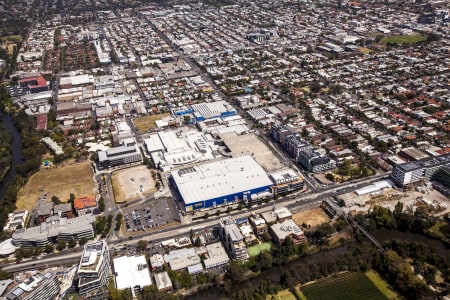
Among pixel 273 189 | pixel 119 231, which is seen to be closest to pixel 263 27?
pixel 273 189

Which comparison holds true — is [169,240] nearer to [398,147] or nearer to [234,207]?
[234,207]

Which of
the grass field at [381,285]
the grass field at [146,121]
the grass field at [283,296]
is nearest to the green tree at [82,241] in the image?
the grass field at [283,296]

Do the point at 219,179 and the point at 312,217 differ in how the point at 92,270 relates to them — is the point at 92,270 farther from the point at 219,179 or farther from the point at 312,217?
the point at 312,217

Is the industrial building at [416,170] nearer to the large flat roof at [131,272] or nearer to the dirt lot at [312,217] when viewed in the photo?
the dirt lot at [312,217]

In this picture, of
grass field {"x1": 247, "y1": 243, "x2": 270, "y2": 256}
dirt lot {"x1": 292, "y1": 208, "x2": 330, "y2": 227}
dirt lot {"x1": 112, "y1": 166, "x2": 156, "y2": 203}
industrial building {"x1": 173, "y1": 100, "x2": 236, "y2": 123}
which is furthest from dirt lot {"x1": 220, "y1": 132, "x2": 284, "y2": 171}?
grass field {"x1": 247, "y1": 243, "x2": 270, "y2": 256}

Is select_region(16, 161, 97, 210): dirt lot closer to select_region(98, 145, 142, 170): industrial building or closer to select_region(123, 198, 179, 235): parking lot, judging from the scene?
select_region(98, 145, 142, 170): industrial building

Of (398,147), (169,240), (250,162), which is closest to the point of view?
(169,240)
